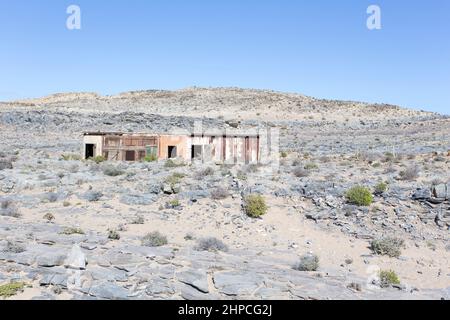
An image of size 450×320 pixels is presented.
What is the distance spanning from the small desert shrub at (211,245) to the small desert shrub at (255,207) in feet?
12.4

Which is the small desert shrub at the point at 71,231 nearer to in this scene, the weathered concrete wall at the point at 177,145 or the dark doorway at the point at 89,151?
the weathered concrete wall at the point at 177,145

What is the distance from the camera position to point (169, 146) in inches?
1394

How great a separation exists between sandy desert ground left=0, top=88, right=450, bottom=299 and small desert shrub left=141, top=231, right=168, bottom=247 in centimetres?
17

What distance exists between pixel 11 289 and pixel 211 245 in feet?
21.4

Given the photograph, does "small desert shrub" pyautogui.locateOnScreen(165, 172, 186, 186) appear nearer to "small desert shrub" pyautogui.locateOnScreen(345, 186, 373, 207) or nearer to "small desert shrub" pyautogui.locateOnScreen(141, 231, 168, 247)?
"small desert shrub" pyautogui.locateOnScreen(141, 231, 168, 247)

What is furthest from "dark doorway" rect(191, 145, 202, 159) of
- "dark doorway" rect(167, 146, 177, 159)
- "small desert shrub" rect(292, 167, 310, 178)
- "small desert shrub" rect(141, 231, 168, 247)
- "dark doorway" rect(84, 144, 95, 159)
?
"small desert shrub" rect(141, 231, 168, 247)

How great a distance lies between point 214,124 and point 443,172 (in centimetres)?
3668

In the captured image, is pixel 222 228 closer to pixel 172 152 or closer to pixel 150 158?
pixel 150 158

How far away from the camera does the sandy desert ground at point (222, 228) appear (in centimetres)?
1113

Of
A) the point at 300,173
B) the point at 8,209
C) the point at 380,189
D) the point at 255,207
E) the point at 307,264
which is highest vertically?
the point at 300,173

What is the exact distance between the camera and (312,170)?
27.1 meters

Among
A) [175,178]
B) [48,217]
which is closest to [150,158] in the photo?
[175,178]
